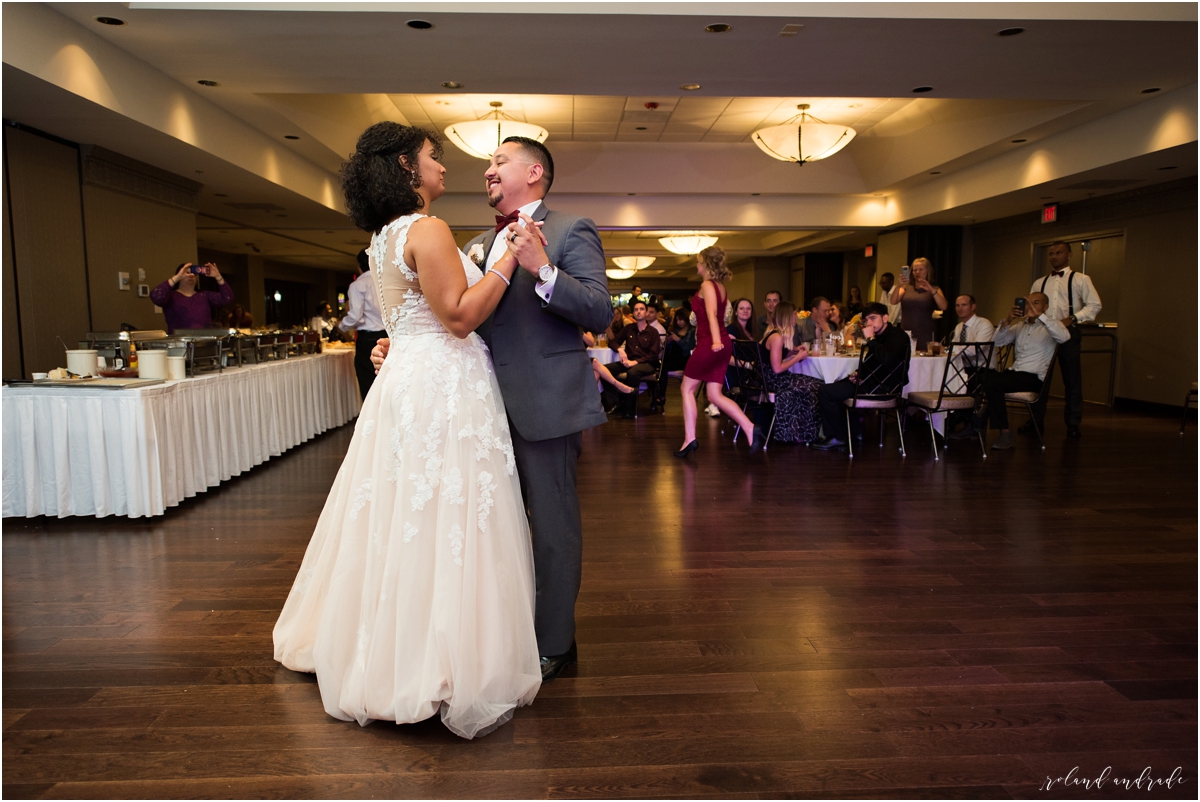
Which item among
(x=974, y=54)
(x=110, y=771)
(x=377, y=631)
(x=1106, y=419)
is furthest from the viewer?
(x=1106, y=419)

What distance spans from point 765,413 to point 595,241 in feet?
17.0

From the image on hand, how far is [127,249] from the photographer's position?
23.9 feet

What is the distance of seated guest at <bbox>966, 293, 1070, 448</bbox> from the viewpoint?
6512 millimetres

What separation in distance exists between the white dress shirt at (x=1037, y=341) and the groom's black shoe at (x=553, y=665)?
5.78 meters

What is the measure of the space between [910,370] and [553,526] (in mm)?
5366

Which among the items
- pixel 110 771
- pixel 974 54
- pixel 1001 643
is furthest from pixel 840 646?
pixel 974 54

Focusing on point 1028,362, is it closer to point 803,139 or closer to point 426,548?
point 803,139

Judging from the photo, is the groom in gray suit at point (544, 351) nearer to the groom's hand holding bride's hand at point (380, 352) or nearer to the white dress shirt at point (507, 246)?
the white dress shirt at point (507, 246)

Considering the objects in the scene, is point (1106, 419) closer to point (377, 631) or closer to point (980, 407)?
point (980, 407)

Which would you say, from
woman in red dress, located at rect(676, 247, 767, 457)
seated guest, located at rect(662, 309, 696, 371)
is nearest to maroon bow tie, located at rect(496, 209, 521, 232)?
woman in red dress, located at rect(676, 247, 767, 457)

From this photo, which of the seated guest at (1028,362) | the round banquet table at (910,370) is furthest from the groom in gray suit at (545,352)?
the seated guest at (1028,362)

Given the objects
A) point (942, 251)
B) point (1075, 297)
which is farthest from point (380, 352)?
point (942, 251)

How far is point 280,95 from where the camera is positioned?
700cm

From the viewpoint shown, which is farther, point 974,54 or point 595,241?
point 974,54
